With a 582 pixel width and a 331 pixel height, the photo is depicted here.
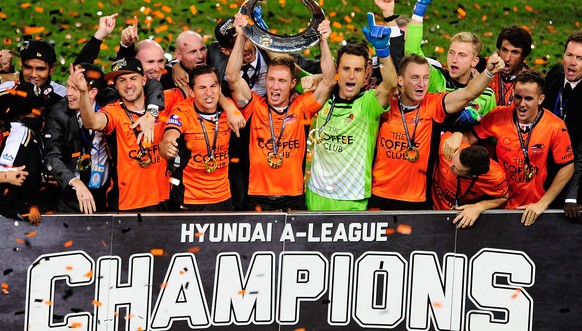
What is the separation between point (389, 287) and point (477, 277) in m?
0.70

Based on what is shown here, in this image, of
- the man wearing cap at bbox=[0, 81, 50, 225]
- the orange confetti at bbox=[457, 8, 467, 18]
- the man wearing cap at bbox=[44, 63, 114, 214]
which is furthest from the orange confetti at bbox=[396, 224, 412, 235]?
the orange confetti at bbox=[457, 8, 467, 18]

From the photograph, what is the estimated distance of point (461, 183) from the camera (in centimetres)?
1005

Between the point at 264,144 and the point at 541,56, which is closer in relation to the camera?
the point at 264,144

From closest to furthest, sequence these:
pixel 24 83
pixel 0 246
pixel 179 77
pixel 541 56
→ pixel 0 246, pixel 24 83, pixel 179 77, pixel 541 56

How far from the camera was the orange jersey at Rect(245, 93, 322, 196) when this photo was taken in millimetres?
10336

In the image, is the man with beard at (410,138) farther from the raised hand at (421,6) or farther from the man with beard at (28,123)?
the man with beard at (28,123)

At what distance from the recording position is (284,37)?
10070 mm

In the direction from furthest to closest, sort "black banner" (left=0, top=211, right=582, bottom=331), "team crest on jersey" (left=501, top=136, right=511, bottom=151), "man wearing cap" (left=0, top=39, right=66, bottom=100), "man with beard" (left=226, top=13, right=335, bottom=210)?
"man wearing cap" (left=0, top=39, right=66, bottom=100), "man with beard" (left=226, top=13, right=335, bottom=210), "team crest on jersey" (left=501, top=136, right=511, bottom=151), "black banner" (left=0, top=211, right=582, bottom=331)

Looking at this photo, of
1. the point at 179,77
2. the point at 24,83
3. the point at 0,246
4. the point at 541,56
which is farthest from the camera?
the point at 541,56

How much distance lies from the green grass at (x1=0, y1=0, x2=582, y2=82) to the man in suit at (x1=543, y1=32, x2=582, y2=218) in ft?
29.9

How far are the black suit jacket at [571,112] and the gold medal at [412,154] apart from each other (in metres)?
1.13

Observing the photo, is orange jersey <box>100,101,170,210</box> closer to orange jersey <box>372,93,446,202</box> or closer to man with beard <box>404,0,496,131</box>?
orange jersey <box>372,93,446,202</box>

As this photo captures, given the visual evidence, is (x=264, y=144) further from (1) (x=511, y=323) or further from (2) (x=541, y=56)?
(2) (x=541, y=56)

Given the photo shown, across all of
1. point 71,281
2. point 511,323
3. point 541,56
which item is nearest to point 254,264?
point 71,281
